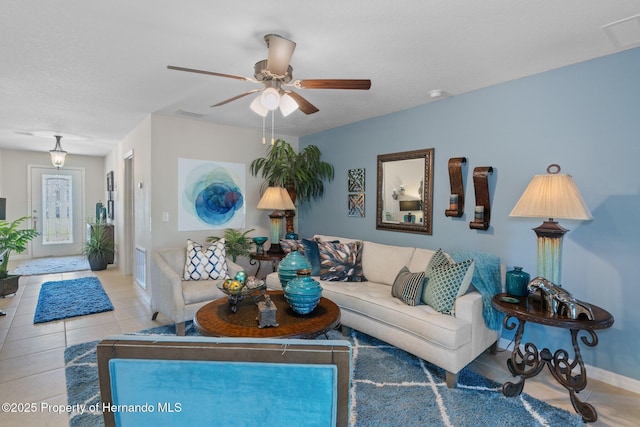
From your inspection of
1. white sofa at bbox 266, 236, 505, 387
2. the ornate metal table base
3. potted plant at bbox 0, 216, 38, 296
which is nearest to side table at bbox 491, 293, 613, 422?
the ornate metal table base

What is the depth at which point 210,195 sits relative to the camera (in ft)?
14.6

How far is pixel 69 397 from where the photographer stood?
84.8 inches

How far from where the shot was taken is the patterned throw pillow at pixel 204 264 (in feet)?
11.6

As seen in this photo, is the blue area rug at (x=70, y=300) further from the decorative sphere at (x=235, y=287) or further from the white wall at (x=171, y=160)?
the decorative sphere at (x=235, y=287)

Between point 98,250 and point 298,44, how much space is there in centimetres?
589

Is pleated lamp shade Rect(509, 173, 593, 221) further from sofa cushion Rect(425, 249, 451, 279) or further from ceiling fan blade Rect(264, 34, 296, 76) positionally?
ceiling fan blade Rect(264, 34, 296, 76)

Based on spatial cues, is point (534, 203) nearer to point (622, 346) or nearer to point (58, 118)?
point (622, 346)

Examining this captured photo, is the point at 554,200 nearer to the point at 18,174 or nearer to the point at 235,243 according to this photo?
the point at 235,243

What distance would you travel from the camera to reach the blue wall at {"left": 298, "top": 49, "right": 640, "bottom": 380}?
2293 millimetres

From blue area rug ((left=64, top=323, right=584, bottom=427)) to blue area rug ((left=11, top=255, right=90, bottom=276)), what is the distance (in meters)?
4.32

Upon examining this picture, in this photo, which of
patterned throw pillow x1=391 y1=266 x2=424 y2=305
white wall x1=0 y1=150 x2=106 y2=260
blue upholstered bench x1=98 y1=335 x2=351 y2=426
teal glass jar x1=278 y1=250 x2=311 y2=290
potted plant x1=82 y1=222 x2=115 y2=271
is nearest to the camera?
blue upholstered bench x1=98 y1=335 x2=351 y2=426

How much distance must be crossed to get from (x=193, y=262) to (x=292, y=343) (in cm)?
296

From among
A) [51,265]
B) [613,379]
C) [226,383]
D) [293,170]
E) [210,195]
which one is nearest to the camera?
[226,383]

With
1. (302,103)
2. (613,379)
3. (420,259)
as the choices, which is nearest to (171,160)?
(302,103)
